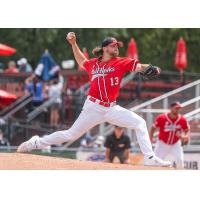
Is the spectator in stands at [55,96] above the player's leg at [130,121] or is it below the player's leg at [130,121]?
above

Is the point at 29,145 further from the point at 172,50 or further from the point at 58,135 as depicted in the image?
the point at 172,50

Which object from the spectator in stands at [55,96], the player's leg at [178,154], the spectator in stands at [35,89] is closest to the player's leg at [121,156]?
the player's leg at [178,154]

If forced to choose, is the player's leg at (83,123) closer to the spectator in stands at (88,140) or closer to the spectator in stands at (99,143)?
the spectator in stands at (99,143)

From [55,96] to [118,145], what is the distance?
5.79 m

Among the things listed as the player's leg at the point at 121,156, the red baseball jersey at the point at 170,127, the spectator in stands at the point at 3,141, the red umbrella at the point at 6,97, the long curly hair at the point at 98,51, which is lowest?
the player's leg at the point at 121,156

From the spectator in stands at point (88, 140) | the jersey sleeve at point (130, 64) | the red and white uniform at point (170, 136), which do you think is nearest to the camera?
the jersey sleeve at point (130, 64)

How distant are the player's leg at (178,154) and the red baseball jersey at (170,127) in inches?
4.5

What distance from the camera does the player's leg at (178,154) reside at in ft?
61.6

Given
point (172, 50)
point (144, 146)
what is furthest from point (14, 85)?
point (172, 50)

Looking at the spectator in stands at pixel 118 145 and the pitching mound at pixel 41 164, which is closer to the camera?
the pitching mound at pixel 41 164

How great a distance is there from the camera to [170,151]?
62.4 ft

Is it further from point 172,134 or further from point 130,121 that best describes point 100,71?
point 172,134

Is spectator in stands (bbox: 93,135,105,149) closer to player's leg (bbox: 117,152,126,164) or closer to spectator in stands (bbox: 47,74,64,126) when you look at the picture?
player's leg (bbox: 117,152,126,164)

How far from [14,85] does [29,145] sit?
39.4 feet
